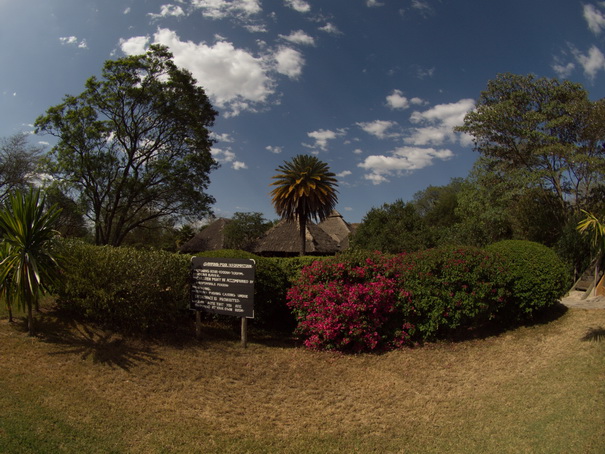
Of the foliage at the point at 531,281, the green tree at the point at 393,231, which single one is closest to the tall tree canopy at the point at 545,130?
the green tree at the point at 393,231

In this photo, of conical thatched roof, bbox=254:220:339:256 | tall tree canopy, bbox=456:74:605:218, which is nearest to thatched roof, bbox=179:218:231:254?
conical thatched roof, bbox=254:220:339:256

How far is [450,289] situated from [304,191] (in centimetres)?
Answer: 2098

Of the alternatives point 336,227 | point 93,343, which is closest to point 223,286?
point 93,343

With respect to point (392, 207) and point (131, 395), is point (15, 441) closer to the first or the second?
point (131, 395)

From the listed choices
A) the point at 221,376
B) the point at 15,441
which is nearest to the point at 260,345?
the point at 221,376

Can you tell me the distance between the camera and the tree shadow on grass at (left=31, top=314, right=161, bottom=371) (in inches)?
249

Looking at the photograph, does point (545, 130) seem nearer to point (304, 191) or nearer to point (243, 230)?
point (304, 191)

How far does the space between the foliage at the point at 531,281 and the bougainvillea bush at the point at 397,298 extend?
354 mm

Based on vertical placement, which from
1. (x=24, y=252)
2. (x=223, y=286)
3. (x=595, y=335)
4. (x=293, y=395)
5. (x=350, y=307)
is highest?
(x=24, y=252)

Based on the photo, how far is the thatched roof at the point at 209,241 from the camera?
3634cm

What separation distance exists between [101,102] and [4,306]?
80.4 feet

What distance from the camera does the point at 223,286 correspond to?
8438 mm

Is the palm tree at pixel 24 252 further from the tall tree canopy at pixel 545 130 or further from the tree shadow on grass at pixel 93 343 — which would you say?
the tall tree canopy at pixel 545 130

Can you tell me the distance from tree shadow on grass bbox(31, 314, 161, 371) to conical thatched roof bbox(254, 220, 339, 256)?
902 inches
